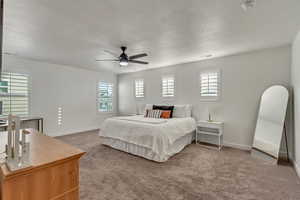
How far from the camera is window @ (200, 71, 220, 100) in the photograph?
4332 mm

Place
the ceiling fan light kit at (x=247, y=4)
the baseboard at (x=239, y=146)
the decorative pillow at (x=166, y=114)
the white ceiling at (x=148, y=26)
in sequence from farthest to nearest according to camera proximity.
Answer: the decorative pillow at (x=166, y=114), the baseboard at (x=239, y=146), the white ceiling at (x=148, y=26), the ceiling fan light kit at (x=247, y=4)

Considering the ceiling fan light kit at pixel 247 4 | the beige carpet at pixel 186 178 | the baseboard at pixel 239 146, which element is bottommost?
the beige carpet at pixel 186 178

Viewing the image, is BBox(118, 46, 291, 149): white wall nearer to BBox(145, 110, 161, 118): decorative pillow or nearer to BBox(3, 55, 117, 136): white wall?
BBox(145, 110, 161, 118): decorative pillow

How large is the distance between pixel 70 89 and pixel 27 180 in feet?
17.0

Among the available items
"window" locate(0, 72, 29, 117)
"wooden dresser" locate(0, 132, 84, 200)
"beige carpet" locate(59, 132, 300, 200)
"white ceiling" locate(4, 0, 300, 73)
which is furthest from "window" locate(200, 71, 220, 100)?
"window" locate(0, 72, 29, 117)

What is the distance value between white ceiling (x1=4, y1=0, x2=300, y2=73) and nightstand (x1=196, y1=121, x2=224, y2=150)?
1918 millimetres

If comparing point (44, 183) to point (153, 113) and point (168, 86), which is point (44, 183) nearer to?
point (153, 113)

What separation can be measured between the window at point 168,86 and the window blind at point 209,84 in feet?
3.44

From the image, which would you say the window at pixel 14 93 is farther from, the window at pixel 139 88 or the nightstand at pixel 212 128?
the nightstand at pixel 212 128

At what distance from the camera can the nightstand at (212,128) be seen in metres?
3.96

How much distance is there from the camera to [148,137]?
3.19 m

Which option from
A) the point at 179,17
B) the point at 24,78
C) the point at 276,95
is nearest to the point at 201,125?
the point at 276,95

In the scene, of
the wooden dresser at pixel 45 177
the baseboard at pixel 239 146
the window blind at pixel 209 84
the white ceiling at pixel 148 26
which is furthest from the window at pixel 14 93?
the baseboard at pixel 239 146

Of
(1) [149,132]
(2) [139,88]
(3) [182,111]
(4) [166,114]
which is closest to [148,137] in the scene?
(1) [149,132]
